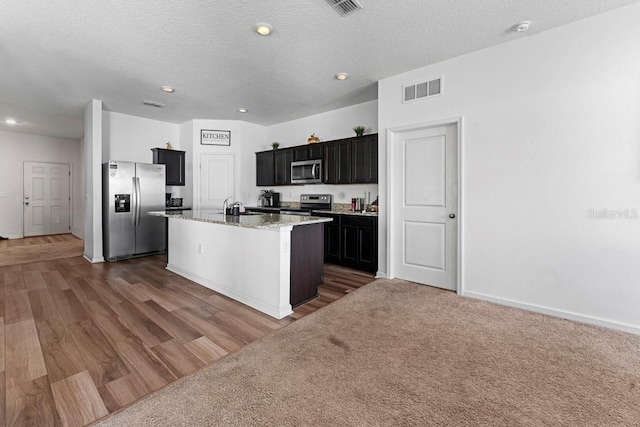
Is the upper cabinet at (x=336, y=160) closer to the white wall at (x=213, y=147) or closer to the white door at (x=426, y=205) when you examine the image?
the white wall at (x=213, y=147)

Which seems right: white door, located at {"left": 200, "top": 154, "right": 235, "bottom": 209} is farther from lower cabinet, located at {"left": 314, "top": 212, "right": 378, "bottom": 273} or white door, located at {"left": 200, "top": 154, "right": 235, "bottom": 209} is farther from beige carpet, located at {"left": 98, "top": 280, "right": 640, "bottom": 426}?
beige carpet, located at {"left": 98, "top": 280, "right": 640, "bottom": 426}

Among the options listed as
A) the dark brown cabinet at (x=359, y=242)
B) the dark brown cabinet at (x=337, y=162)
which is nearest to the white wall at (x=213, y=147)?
the dark brown cabinet at (x=337, y=162)

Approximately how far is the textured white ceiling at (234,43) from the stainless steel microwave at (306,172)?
1.16 m

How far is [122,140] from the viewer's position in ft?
18.9

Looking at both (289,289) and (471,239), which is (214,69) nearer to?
(289,289)

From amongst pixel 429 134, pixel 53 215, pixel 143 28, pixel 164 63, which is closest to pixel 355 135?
pixel 429 134

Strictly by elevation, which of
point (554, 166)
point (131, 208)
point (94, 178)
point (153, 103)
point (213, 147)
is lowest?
point (131, 208)

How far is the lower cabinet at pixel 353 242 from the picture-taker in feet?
13.9

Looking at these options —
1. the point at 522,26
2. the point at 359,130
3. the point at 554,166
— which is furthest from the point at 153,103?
the point at 554,166

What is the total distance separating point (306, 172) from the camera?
18.0ft

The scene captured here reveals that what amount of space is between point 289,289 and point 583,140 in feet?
10.2

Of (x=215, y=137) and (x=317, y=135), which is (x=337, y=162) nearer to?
(x=317, y=135)

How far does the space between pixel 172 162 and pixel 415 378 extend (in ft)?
19.9

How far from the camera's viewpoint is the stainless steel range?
18.0 ft
